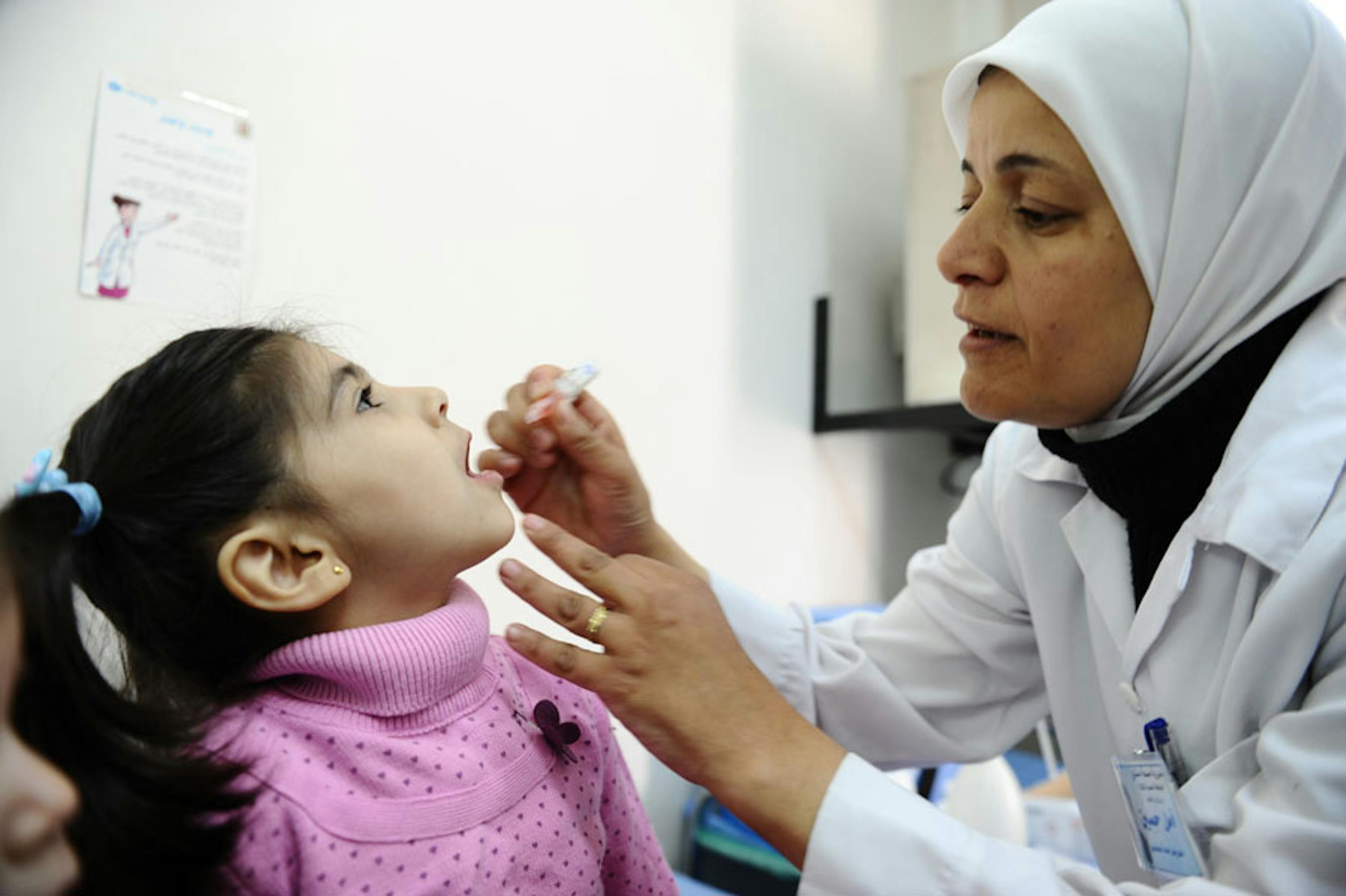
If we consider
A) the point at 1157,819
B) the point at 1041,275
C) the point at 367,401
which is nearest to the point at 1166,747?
the point at 1157,819

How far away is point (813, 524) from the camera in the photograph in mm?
2156

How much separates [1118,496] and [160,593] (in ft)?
3.11

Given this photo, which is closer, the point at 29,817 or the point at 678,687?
the point at 29,817

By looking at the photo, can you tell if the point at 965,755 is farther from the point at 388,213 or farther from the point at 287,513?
the point at 388,213

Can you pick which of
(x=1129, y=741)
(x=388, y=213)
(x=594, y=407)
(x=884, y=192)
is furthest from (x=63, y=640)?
(x=884, y=192)

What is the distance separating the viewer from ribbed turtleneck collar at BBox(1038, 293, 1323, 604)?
0.91 m

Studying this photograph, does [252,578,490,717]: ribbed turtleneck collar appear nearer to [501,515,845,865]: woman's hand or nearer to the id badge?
[501,515,845,865]: woman's hand

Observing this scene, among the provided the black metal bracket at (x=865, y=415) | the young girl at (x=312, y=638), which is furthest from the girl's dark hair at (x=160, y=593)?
the black metal bracket at (x=865, y=415)

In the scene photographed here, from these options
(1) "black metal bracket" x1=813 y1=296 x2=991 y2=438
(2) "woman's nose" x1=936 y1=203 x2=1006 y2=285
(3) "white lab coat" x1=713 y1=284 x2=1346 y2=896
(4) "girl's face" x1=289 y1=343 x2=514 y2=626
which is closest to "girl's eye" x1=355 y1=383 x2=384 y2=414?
(4) "girl's face" x1=289 y1=343 x2=514 y2=626

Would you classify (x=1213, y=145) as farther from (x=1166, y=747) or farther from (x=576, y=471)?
(x=576, y=471)

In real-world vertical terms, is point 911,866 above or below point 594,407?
below

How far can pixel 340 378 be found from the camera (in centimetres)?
81

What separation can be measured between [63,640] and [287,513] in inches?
8.5

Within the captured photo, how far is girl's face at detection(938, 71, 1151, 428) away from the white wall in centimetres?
79
